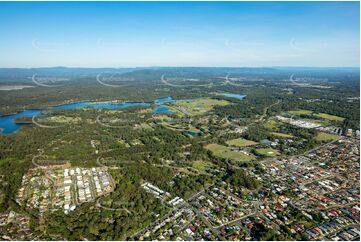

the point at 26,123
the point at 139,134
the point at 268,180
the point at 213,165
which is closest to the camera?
the point at 268,180

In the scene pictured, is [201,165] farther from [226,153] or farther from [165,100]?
[165,100]

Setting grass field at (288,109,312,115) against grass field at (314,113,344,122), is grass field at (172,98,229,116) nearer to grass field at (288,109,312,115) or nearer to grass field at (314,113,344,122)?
grass field at (288,109,312,115)

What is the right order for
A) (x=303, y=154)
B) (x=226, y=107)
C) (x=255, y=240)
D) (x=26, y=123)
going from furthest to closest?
(x=226, y=107), (x=26, y=123), (x=303, y=154), (x=255, y=240)

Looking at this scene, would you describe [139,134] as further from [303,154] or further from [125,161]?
[303,154]

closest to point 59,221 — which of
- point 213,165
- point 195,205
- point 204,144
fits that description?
point 195,205

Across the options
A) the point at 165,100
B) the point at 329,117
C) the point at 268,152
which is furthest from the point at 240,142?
the point at 165,100

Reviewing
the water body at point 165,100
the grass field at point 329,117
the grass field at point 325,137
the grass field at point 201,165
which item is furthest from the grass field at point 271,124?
the water body at point 165,100
